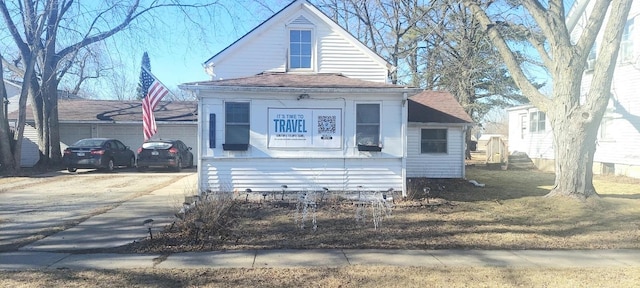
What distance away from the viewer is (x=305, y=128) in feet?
36.6

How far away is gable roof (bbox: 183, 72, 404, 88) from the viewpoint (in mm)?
10852

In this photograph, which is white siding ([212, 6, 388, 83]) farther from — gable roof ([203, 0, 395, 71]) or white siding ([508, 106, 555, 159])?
white siding ([508, 106, 555, 159])

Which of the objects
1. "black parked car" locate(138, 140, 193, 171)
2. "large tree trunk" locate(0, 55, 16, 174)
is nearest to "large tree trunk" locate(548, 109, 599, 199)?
"black parked car" locate(138, 140, 193, 171)

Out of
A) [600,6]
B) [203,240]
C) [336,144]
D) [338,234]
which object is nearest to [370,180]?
[336,144]

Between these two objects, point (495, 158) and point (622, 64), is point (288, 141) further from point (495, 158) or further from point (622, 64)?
point (495, 158)

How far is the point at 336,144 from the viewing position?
36.7ft

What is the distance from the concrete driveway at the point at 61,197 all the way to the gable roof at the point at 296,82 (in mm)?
3341

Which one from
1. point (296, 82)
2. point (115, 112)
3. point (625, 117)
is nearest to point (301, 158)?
point (296, 82)

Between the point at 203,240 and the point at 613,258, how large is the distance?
21.0ft

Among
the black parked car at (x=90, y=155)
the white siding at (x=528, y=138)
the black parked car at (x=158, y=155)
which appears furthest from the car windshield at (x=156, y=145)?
the white siding at (x=528, y=138)

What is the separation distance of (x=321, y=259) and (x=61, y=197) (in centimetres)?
907

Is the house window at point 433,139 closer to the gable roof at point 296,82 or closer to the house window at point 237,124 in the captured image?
the gable roof at point 296,82

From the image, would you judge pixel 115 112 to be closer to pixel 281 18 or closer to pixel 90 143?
pixel 90 143

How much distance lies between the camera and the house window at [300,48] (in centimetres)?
1408
